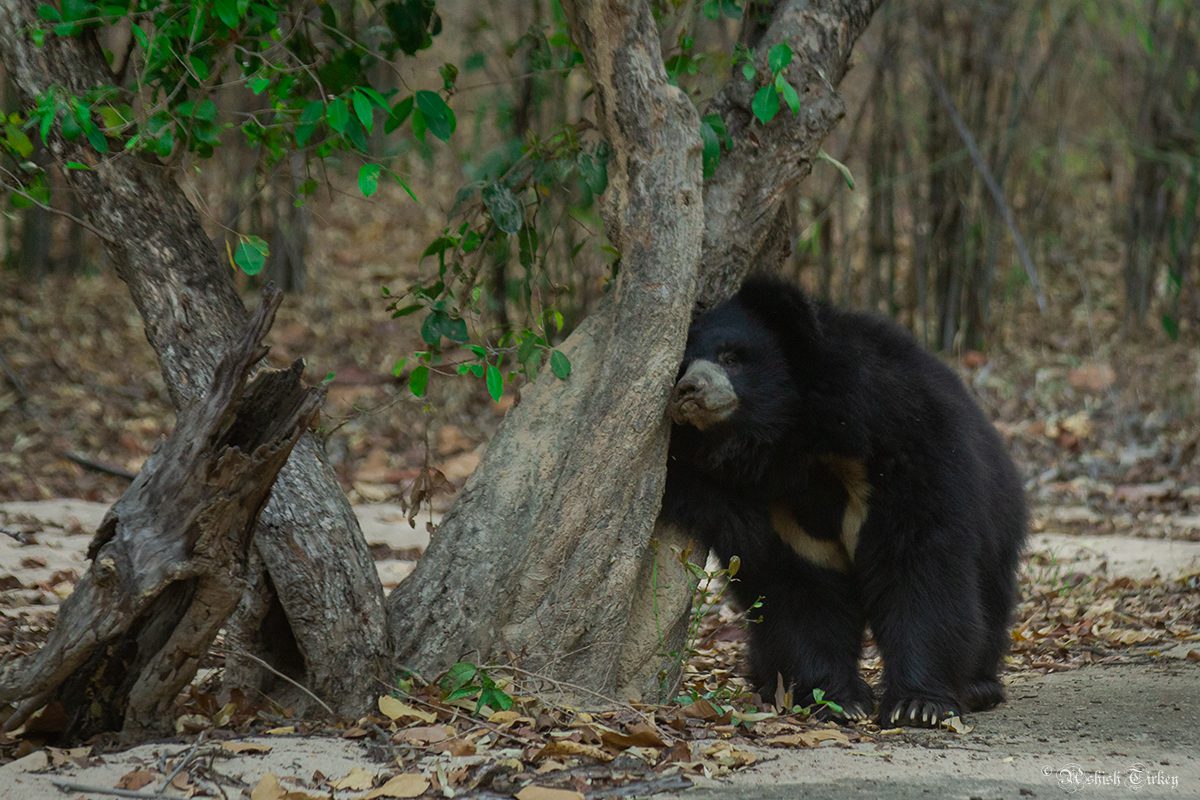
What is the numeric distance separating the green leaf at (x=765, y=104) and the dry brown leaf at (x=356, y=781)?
72.4 inches

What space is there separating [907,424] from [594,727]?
4.17ft

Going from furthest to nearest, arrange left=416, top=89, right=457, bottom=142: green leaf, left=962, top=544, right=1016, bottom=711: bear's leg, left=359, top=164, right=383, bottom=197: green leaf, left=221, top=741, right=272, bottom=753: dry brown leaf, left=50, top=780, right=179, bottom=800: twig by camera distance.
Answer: left=962, top=544, right=1016, bottom=711: bear's leg → left=416, top=89, right=457, bottom=142: green leaf → left=359, top=164, right=383, bottom=197: green leaf → left=221, top=741, right=272, bottom=753: dry brown leaf → left=50, top=780, right=179, bottom=800: twig

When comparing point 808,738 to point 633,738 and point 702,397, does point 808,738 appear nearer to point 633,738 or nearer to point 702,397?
point 633,738

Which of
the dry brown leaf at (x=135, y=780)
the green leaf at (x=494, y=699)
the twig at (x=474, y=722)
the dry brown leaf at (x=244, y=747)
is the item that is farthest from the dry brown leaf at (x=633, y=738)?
the dry brown leaf at (x=135, y=780)

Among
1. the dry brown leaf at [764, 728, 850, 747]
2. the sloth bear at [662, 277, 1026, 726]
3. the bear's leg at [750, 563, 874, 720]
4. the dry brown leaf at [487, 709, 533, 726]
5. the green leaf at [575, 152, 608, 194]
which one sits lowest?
the dry brown leaf at [487, 709, 533, 726]

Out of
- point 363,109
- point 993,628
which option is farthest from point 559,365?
point 993,628

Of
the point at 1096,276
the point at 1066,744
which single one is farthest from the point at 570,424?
the point at 1096,276

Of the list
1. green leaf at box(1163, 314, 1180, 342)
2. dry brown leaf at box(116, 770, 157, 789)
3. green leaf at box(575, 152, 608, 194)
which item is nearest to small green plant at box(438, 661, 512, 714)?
dry brown leaf at box(116, 770, 157, 789)

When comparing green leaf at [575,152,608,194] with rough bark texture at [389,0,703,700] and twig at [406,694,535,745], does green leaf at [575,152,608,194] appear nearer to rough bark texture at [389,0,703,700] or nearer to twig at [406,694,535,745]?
rough bark texture at [389,0,703,700]

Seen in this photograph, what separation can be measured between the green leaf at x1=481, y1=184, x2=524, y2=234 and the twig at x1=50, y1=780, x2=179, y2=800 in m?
1.74

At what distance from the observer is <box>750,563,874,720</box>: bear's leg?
3.93 metres

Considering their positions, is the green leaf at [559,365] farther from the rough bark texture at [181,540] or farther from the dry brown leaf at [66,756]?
the dry brown leaf at [66,756]

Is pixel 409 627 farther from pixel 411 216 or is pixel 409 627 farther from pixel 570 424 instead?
pixel 411 216

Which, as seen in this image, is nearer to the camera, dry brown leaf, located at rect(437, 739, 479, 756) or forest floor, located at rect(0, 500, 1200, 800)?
forest floor, located at rect(0, 500, 1200, 800)
